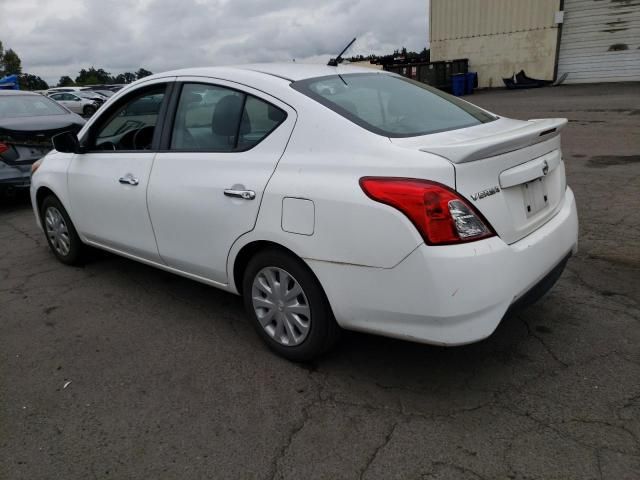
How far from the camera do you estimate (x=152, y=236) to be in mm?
3648

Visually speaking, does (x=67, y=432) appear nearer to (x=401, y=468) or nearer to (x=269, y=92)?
(x=401, y=468)

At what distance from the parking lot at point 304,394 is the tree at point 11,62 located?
7584 centimetres

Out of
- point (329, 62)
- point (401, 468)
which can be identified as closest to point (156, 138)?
point (329, 62)

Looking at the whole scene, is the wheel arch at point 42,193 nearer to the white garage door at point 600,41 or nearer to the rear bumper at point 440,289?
the rear bumper at point 440,289

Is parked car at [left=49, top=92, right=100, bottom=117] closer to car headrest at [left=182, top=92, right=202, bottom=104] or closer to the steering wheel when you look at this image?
the steering wheel

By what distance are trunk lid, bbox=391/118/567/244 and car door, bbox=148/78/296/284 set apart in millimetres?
806

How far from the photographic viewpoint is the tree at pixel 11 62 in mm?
67312

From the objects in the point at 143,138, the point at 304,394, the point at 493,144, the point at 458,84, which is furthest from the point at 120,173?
the point at 458,84

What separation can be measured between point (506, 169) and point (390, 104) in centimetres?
85

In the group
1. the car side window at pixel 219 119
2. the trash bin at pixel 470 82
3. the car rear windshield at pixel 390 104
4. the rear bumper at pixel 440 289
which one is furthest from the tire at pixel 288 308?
the trash bin at pixel 470 82

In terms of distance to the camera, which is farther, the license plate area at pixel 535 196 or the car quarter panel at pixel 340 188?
the license plate area at pixel 535 196

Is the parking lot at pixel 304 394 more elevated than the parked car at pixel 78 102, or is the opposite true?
the parked car at pixel 78 102

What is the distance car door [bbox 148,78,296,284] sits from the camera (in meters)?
2.92

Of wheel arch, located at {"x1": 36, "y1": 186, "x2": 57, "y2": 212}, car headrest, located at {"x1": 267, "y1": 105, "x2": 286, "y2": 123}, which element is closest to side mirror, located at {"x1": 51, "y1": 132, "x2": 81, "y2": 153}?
wheel arch, located at {"x1": 36, "y1": 186, "x2": 57, "y2": 212}
